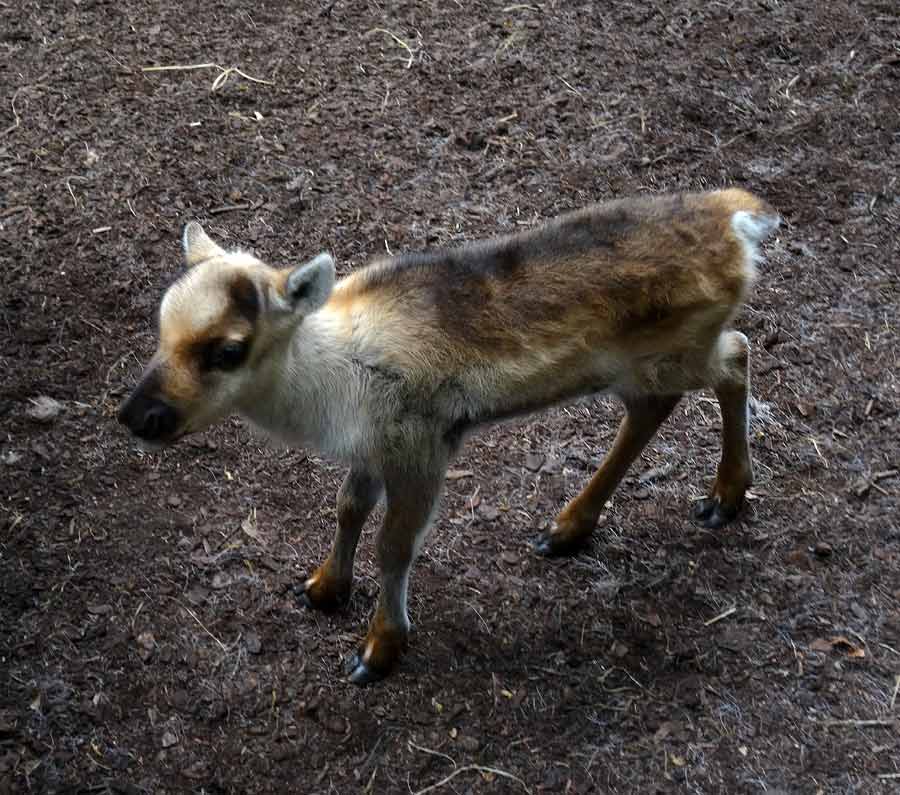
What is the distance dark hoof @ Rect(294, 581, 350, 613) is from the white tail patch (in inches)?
96.1

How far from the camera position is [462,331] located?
477 cm

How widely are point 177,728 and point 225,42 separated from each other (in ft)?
18.4

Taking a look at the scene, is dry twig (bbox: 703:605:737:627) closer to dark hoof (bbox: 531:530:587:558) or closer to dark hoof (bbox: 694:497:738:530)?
dark hoof (bbox: 694:497:738:530)

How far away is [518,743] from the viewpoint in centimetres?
495

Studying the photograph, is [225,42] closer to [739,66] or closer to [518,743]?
[739,66]

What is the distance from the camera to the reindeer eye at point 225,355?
4395 millimetres

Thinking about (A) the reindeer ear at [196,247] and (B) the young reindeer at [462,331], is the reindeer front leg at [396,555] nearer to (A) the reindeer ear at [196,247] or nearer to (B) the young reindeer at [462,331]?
(B) the young reindeer at [462,331]

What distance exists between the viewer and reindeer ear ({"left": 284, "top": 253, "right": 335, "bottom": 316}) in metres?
4.48

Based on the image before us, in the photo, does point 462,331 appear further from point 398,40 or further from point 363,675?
point 398,40

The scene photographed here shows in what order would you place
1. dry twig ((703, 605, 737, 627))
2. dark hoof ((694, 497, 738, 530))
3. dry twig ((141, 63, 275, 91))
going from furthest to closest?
dry twig ((141, 63, 275, 91)), dark hoof ((694, 497, 738, 530)), dry twig ((703, 605, 737, 627))

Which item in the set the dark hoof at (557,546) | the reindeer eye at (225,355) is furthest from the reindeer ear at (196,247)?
the dark hoof at (557,546)

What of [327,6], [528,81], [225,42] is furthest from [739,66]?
[225,42]

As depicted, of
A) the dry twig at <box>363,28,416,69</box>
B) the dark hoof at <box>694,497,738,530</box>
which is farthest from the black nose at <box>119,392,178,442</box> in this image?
the dry twig at <box>363,28,416,69</box>

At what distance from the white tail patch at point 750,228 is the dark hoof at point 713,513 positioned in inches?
53.4
